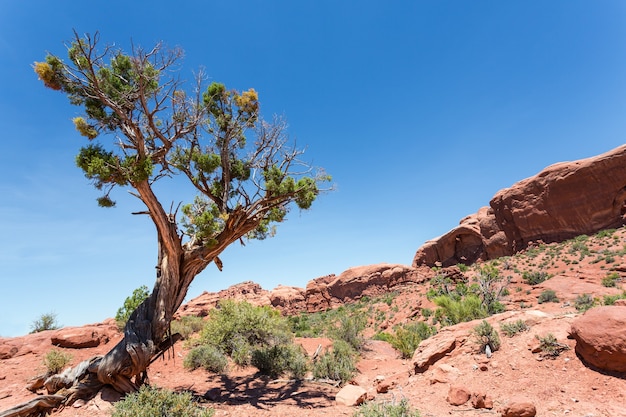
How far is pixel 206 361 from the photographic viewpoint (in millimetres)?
10680

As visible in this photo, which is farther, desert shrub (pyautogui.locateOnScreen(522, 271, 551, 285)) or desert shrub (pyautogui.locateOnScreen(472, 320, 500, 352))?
desert shrub (pyautogui.locateOnScreen(522, 271, 551, 285))

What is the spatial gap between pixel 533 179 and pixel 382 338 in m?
38.1

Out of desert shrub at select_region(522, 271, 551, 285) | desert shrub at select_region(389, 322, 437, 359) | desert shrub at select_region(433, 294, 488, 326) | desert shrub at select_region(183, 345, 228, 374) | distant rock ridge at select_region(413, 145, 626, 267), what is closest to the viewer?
desert shrub at select_region(183, 345, 228, 374)

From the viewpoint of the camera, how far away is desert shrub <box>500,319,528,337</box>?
24.7ft

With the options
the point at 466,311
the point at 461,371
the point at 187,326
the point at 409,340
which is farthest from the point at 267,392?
the point at 187,326

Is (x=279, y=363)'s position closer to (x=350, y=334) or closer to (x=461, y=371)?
(x=350, y=334)

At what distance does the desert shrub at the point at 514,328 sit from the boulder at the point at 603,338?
5.32ft

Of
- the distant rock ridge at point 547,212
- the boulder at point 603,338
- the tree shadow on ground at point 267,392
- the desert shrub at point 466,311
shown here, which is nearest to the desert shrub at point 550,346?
the boulder at point 603,338

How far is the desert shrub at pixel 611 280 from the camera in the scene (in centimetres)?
1984

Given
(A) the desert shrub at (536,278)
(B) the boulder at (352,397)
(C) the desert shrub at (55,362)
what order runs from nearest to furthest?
(B) the boulder at (352,397) < (C) the desert shrub at (55,362) < (A) the desert shrub at (536,278)

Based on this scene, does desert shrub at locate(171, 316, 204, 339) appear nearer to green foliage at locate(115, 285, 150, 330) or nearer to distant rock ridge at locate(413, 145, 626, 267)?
green foliage at locate(115, 285, 150, 330)

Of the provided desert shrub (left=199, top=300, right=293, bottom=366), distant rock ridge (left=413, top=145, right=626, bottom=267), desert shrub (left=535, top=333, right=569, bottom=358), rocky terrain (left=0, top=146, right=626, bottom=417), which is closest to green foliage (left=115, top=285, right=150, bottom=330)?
rocky terrain (left=0, top=146, right=626, bottom=417)

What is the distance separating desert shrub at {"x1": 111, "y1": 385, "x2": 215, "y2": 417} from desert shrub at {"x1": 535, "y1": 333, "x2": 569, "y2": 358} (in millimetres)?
6660

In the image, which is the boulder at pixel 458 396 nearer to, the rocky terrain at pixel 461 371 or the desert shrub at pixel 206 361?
the rocky terrain at pixel 461 371
